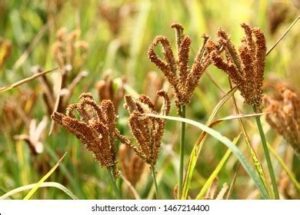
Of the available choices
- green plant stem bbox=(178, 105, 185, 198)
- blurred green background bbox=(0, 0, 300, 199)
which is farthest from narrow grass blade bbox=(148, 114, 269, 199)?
blurred green background bbox=(0, 0, 300, 199)

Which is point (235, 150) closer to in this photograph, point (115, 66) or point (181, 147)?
point (181, 147)

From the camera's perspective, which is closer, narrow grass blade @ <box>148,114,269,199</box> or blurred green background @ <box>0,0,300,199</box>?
narrow grass blade @ <box>148,114,269,199</box>

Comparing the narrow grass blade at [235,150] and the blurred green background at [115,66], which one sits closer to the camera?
the narrow grass blade at [235,150]

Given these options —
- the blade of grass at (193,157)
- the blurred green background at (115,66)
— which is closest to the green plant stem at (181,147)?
the blade of grass at (193,157)

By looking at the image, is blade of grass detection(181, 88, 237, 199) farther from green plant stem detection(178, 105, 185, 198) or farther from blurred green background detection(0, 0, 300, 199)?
blurred green background detection(0, 0, 300, 199)

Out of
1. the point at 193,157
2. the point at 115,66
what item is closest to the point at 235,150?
the point at 193,157

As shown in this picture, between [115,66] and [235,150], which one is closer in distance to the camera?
[235,150]

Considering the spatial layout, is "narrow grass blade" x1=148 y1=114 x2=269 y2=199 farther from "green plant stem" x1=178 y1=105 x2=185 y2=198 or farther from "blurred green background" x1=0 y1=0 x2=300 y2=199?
"blurred green background" x1=0 y1=0 x2=300 y2=199

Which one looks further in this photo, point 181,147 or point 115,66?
→ point 115,66

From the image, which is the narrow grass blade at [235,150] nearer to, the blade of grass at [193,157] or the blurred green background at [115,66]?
the blade of grass at [193,157]

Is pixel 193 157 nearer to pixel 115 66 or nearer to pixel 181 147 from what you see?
pixel 181 147

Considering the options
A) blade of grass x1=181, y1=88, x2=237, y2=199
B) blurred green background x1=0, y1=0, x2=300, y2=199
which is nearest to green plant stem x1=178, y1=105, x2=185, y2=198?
blade of grass x1=181, y1=88, x2=237, y2=199
